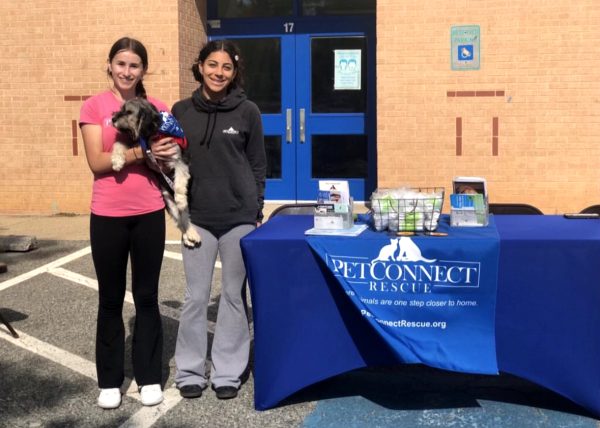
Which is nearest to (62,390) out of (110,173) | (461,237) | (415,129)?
(110,173)

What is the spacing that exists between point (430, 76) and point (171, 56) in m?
3.51

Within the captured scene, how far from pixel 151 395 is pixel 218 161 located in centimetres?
135

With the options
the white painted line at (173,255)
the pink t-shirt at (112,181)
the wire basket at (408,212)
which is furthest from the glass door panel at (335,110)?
the pink t-shirt at (112,181)

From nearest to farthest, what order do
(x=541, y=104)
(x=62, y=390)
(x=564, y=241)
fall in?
(x=564, y=241)
(x=62, y=390)
(x=541, y=104)

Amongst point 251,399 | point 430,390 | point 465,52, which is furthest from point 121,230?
point 465,52

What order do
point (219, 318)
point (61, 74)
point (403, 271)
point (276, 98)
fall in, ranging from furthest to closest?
point (276, 98)
point (61, 74)
point (219, 318)
point (403, 271)

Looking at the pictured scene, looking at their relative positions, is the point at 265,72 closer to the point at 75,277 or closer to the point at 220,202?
the point at 75,277

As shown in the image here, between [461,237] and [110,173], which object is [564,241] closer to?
[461,237]

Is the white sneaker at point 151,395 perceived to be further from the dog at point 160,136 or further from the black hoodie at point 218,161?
the black hoodie at point 218,161

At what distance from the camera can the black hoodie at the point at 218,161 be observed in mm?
4094

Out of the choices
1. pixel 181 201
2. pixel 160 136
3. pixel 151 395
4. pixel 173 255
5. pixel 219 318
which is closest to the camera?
pixel 160 136

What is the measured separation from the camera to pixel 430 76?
9555mm

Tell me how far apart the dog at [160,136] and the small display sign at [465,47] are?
6.31 meters

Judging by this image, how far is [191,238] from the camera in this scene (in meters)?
4.06
